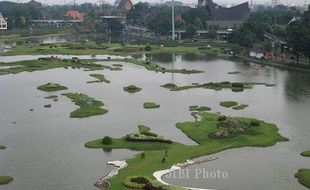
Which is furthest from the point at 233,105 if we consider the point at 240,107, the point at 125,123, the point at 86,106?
the point at 86,106

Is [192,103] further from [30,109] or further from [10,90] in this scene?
[10,90]

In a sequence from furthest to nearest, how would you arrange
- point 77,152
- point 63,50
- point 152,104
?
point 63,50 < point 152,104 < point 77,152

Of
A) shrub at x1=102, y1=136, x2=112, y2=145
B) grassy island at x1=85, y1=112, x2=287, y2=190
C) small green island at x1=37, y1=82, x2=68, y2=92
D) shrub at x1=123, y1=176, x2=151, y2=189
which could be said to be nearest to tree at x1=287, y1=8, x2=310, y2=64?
grassy island at x1=85, y1=112, x2=287, y2=190

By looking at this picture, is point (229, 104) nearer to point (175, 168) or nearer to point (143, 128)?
point (143, 128)

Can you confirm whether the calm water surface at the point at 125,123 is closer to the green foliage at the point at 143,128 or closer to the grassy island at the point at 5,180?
the grassy island at the point at 5,180

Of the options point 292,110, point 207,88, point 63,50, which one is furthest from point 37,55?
point 292,110
